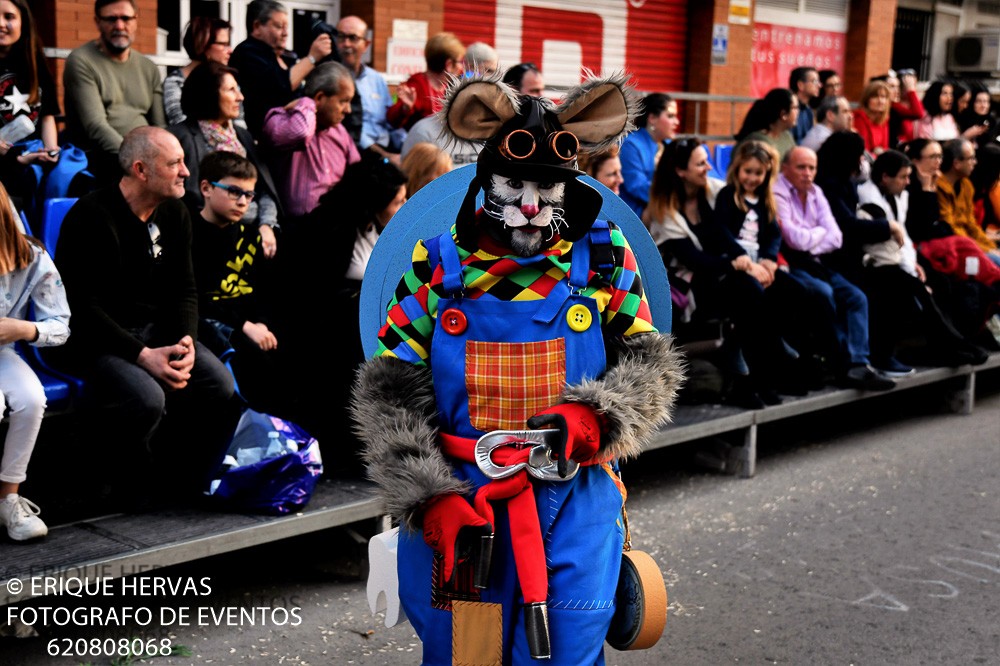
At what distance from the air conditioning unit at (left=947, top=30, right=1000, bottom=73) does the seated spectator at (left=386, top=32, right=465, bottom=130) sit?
13475mm

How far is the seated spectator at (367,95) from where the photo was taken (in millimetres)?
7945

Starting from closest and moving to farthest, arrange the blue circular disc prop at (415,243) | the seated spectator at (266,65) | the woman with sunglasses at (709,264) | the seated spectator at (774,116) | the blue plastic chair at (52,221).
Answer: the blue circular disc prop at (415,243) → the blue plastic chair at (52,221) → the seated spectator at (266,65) → the woman with sunglasses at (709,264) → the seated spectator at (774,116)

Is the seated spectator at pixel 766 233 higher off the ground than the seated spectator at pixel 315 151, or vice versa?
the seated spectator at pixel 315 151

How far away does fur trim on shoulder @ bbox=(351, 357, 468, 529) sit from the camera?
3.05m

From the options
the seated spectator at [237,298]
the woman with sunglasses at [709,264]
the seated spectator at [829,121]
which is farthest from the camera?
the seated spectator at [829,121]

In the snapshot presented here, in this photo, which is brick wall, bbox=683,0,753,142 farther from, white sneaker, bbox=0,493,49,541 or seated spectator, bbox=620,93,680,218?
white sneaker, bbox=0,493,49,541

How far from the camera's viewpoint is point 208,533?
15.1 ft

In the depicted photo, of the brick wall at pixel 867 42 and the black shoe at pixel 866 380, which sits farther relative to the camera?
the brick wall at pixel 867 42

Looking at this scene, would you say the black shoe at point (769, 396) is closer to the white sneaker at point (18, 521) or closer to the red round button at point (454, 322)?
the white sneaker at point (18, 521)

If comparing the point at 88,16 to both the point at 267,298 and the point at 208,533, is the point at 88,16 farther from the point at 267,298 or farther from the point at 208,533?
the point at 208,533

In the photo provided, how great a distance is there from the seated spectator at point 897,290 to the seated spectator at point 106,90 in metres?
5.10

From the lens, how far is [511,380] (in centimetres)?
312

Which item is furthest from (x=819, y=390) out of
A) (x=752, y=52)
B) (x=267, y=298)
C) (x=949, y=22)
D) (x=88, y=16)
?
(x=949, y=22)

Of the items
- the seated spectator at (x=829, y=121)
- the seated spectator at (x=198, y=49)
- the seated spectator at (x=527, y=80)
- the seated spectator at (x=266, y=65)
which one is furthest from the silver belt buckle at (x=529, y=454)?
→ the seated spectator at (x=829, y=121)
